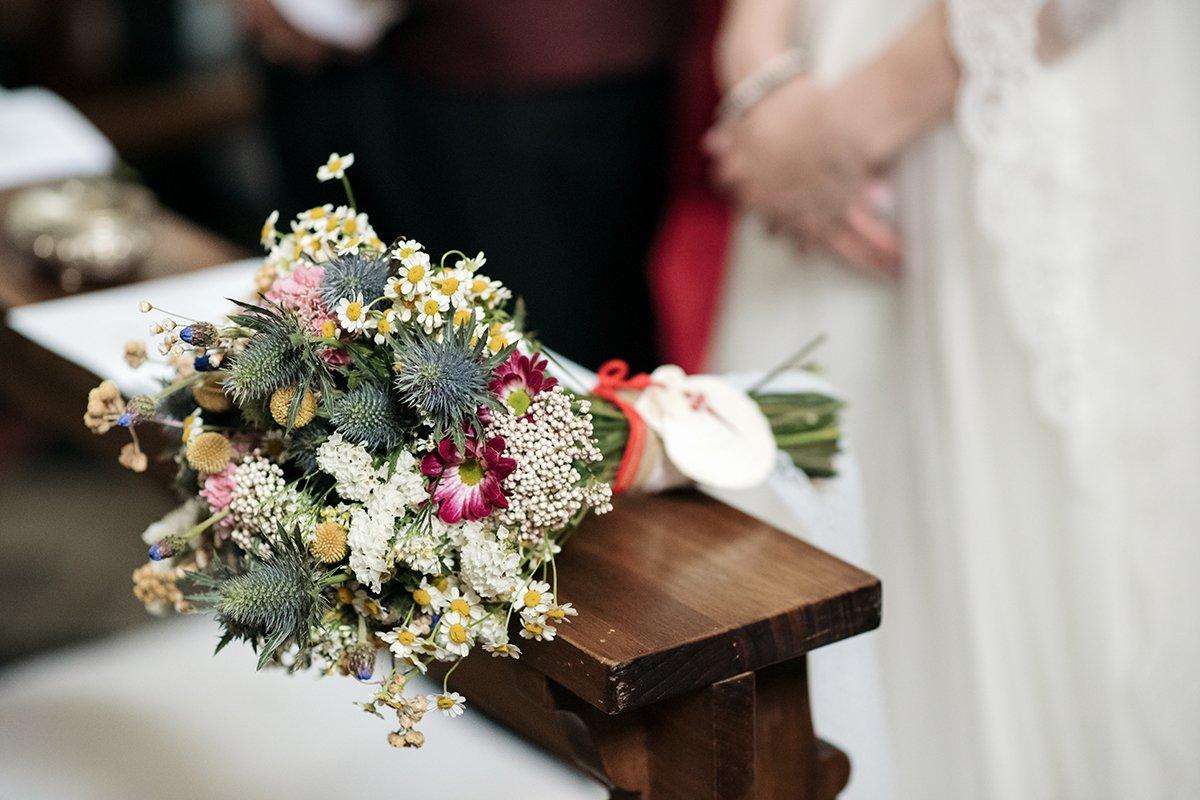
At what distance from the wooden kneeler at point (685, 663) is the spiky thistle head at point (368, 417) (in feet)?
0.53

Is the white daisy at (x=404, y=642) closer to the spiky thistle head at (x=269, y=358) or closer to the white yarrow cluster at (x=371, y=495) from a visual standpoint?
the white yarrow cluster at (x=371, y=495)

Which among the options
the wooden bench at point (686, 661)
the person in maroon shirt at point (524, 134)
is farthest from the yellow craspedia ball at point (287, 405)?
the person in maroon shirt at point (524, 134)

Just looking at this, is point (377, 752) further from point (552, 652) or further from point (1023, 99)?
point (1023, 99)

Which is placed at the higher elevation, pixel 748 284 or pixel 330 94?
pixel 330 94

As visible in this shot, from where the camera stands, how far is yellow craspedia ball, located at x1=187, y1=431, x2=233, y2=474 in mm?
833

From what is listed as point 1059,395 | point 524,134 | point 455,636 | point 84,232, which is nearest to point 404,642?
point 455,636

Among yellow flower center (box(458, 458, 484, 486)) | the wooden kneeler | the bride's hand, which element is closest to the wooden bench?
the wooden kneeler

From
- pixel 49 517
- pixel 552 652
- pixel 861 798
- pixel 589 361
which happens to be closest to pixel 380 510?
pixel 552 652

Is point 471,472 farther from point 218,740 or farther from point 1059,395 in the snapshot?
point 1059,395

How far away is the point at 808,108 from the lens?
1.53 metres

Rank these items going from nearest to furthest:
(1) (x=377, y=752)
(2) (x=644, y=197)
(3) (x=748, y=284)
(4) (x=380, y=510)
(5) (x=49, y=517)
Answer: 1. (4) (x=380, y=510)
2. (1) (x=377, y=752)
3. (3) (x=748, y=284)
4. (2) (x=644, y=197)
5. (5) (x=49, y=517)

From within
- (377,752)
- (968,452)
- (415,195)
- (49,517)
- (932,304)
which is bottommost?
(49,517)

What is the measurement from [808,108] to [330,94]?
0.91 m

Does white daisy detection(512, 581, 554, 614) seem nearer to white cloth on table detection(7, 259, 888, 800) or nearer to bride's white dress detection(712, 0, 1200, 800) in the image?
white cloth on table detection(7, 259, 888, 800)
